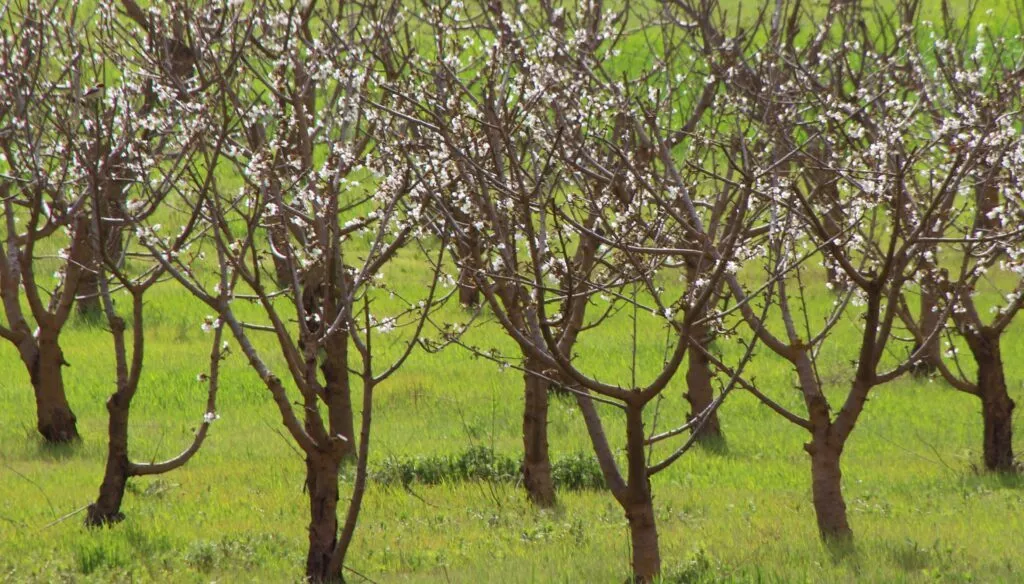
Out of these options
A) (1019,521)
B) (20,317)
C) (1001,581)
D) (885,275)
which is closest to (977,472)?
(1019,521)

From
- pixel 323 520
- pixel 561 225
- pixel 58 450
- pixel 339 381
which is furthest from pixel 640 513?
pixel 58 450

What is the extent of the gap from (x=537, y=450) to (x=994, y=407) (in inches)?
171

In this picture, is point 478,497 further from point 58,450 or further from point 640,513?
point 58,450

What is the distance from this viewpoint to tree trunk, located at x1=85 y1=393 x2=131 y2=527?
8.14m

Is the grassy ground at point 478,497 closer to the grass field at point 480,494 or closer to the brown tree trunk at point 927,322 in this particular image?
the grass field at point 480,494

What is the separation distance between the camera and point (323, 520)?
6.49 meters

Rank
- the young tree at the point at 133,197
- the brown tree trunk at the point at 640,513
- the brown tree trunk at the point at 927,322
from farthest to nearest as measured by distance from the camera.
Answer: the brown tree trunk at the point at 927,322 → the young tree at the point at 133,197 → the brown tree trunk at the point at 640,513

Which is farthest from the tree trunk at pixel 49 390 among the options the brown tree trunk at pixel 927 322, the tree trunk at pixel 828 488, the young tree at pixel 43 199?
the brown tree trunk at pixel 927 322

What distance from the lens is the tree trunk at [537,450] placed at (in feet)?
30.8

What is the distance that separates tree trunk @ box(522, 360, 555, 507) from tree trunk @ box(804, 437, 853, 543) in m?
2.63

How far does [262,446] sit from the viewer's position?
1160cm

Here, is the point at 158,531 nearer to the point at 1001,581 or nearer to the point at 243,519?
the point at 243,519

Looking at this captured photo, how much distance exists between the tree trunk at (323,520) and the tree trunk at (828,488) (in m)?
2.93

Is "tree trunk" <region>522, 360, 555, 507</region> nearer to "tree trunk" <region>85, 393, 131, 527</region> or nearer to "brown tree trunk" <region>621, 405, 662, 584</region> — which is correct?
"tree trunk" <region>85, 393, 131, 527</region>
